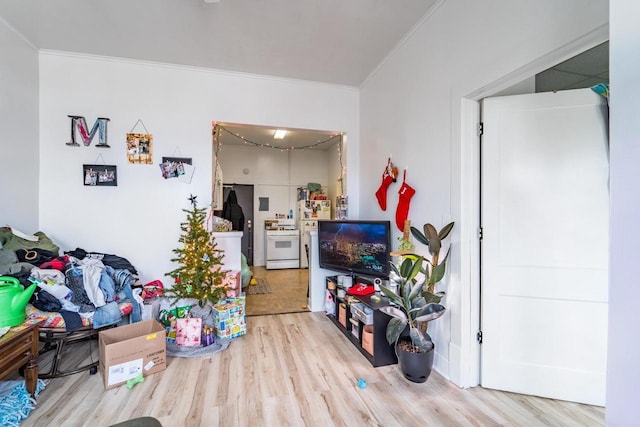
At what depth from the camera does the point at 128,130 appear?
3254mm

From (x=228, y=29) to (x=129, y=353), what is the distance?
2.81 m

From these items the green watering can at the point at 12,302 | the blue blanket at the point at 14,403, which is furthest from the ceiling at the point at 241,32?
the blue blanket at the point at 14,403

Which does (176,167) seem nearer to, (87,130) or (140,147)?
(140,147)

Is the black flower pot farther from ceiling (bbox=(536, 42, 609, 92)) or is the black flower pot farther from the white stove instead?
the white stove

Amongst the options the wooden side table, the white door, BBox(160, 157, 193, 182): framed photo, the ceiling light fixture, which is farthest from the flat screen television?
the wooden side table

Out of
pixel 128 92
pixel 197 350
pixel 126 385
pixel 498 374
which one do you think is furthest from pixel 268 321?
pixel 128 92

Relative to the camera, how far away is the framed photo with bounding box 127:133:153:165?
10.7 ft

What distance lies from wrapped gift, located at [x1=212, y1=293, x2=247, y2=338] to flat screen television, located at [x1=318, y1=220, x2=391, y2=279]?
1.11 metres

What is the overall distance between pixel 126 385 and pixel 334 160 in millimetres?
5492

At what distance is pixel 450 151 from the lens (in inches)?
88.7

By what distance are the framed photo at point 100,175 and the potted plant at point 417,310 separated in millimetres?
3076

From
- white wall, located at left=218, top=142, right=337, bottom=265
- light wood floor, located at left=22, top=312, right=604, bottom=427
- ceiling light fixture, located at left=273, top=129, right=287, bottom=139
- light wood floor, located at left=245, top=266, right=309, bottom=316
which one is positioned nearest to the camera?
light wood floor, located at left=22, top=312, right=604, bottom=427

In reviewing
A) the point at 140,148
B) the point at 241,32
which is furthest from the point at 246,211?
the point at 241,32

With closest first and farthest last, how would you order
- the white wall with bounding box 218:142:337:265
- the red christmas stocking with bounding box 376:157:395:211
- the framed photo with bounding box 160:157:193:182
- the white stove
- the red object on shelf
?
the red object on shelf → the red christmas stocking with bounding box 376:157:395:211 → the framed photo with bounding box 160:157:193:182 → the white stove → the white wall with bounding box 218:142:337:265
